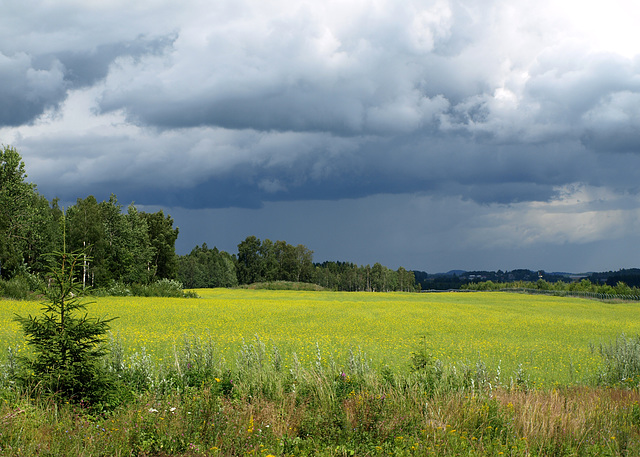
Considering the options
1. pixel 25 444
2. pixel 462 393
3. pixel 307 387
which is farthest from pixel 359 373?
pixel 25 444

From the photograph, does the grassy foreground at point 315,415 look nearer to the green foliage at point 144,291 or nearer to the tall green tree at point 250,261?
the green foliage at point 144,291

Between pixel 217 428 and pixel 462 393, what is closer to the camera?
pixel 217 428

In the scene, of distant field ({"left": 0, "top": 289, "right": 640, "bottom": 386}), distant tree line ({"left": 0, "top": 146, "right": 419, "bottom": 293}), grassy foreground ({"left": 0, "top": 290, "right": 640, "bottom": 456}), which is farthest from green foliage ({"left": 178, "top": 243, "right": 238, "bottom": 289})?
grassy foreground ({"left": 0, "top": 290, "right": 640, "bottom": 456})

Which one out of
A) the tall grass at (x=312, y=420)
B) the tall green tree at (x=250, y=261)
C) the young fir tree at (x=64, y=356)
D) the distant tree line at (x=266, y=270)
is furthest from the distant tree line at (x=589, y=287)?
the young fir tree at (x=64, y=356)

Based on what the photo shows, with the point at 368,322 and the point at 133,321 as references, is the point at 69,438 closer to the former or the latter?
the point at 133,321

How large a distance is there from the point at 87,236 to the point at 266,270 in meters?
79.6

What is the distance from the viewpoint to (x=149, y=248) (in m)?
77.2

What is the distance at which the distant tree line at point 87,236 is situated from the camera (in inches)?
2250

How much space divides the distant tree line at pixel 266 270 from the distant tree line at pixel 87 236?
36570 millimetres

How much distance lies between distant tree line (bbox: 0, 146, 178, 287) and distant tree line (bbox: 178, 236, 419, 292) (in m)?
36.6

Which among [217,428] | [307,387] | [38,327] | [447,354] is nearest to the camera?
[217,428]

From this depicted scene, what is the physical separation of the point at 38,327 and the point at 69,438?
2569 mm

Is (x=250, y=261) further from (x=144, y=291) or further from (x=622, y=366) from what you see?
(x=622, y=366)

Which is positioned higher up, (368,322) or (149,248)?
(149,248)
